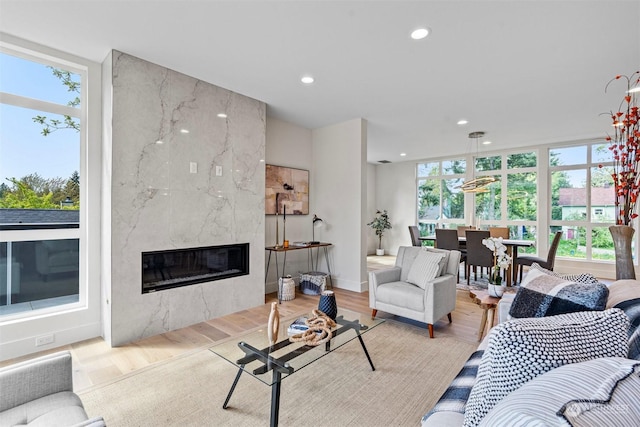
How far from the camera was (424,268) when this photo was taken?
10.2 feet

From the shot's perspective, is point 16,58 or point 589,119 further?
point 589,119

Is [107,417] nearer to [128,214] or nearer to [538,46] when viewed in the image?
[128,214]

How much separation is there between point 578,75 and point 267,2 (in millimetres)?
3279

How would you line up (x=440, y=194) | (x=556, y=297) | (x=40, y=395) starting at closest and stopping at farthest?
1. (x=40, y=395)
2. (x=556, y=297)
3. (x=440, y=194)

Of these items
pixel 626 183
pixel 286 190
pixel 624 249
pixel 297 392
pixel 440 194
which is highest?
pixel 440 194

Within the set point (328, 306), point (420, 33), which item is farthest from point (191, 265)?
point (420, 33)

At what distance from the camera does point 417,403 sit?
1898 millimetres

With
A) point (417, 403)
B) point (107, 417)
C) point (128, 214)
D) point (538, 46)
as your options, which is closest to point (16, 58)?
point (128, 214)

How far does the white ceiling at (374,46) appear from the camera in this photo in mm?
2125

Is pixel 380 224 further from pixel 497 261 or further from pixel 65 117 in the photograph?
pixel 65 117

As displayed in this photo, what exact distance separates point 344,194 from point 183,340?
3008mm

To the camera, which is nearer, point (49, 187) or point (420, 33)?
point (420, 33)

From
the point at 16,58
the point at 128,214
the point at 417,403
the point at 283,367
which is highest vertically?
the point at 16,58

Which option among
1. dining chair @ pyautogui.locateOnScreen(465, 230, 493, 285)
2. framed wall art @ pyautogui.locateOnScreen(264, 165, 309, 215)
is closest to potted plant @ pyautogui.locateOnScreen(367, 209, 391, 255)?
dining chair @ pyautogui.locateOnScreen(465, 230, 493, 285)
